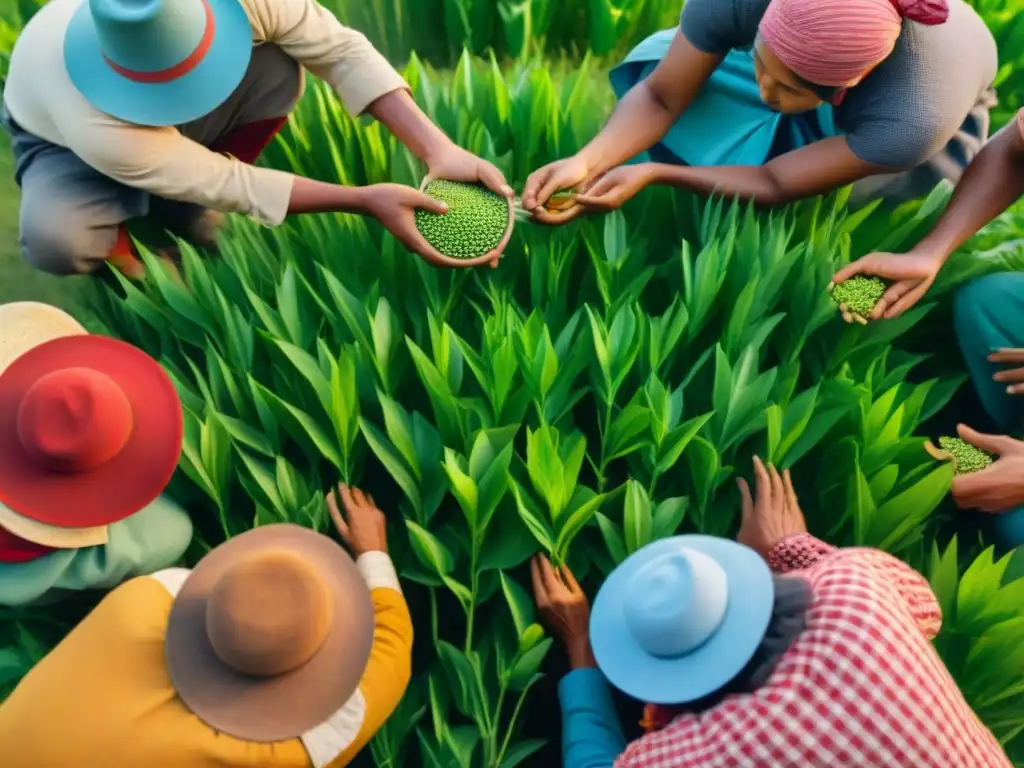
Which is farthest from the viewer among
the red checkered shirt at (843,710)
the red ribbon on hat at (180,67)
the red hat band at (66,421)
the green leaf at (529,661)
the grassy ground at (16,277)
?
the grassy ground at (16,277)

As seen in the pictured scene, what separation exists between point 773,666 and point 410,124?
1.06 m

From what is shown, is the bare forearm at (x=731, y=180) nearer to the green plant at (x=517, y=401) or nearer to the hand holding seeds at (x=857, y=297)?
the green plant at (x=517, y=401)

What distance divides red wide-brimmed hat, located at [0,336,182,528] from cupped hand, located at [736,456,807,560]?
795mm

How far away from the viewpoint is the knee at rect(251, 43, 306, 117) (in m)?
1.57

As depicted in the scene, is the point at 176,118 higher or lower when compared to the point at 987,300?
higher

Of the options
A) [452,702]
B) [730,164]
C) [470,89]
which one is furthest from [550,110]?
[452,702]

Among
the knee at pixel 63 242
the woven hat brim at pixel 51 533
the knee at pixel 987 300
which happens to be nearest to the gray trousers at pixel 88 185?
the knee at pixel 63 242

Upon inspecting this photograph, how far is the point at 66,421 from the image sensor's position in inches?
41.9

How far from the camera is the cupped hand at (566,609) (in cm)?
122

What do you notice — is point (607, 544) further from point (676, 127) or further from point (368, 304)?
point (676, 127)

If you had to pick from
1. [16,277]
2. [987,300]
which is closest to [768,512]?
[987,300]

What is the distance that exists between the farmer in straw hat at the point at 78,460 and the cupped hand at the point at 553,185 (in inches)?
25.7

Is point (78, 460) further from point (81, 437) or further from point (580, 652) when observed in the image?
point (580, 652)

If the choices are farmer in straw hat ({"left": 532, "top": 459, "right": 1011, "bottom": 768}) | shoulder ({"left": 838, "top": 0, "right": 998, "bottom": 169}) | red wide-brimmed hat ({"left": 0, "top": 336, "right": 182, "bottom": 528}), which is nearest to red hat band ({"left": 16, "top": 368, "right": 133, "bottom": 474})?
red wide-brimmed hat ({"left": 0, "top": 336, "right": 182, "bottom": 528})
